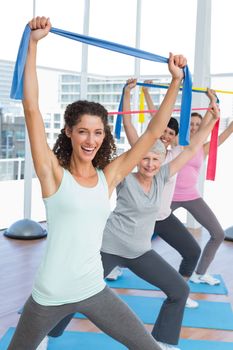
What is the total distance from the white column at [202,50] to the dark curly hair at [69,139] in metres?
4.54

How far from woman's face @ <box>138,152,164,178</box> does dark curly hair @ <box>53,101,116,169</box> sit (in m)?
0.64

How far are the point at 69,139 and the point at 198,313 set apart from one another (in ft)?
7.07

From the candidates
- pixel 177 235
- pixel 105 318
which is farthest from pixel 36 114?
pixel 177 235

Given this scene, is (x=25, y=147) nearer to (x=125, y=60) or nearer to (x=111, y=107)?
(x=111, y=107)

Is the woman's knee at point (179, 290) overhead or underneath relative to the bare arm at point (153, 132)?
underneath

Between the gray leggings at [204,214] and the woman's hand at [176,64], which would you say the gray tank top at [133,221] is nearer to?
the woman's hand at [176,64]

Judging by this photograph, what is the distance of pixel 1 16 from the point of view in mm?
5562

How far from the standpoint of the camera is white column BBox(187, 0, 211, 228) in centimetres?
629

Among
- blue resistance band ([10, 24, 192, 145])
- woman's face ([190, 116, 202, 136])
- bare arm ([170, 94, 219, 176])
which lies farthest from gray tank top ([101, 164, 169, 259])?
woman's face ([190, 116, 202, 136])

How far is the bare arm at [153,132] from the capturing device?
1936 millimetres

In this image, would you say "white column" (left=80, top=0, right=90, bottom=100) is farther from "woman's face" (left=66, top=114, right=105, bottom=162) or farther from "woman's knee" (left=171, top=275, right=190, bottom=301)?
"woman's face" (left=66, top=114, right=105, bottom=162)

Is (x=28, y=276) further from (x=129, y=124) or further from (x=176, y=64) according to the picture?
(x=176, y=64)

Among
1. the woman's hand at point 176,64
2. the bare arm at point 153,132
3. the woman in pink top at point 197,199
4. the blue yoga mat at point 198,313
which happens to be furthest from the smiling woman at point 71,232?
the woman in pink top at point 197,199

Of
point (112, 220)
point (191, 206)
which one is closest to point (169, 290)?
point (112, 220)
